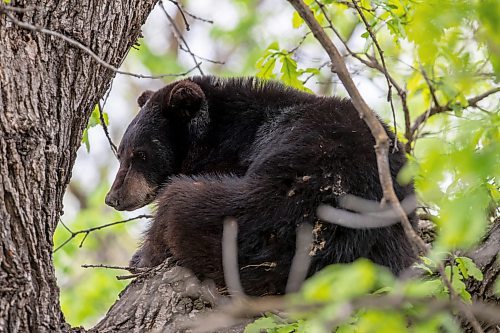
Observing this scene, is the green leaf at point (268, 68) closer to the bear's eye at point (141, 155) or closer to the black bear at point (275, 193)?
the black bear at point (275, 193)

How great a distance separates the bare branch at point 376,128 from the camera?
7.98ft

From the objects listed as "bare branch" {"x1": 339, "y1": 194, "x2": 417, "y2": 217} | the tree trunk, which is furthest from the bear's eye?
"bare branch" {"x1": 339, "y1": 194, "x2": 417, "y2": 217}

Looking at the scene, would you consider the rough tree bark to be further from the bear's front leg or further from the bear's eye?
the bear's eye

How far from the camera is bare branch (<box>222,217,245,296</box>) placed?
389cm

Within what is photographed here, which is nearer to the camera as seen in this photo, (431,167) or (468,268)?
(431,167)

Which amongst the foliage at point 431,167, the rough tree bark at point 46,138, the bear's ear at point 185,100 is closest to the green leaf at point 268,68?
the foliage at point 431,167

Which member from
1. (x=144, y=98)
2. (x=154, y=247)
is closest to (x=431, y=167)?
(x=154, y=247)

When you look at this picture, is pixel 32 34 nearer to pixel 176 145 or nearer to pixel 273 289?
pixel 273 289

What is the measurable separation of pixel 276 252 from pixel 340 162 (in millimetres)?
658

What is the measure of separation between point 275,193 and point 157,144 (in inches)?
71.7

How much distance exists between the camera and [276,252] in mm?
4000

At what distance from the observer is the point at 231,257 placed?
13.1ft

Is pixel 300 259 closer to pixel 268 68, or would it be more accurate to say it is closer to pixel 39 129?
pixel 39 129

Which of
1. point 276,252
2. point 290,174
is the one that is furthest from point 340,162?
point 276,252
